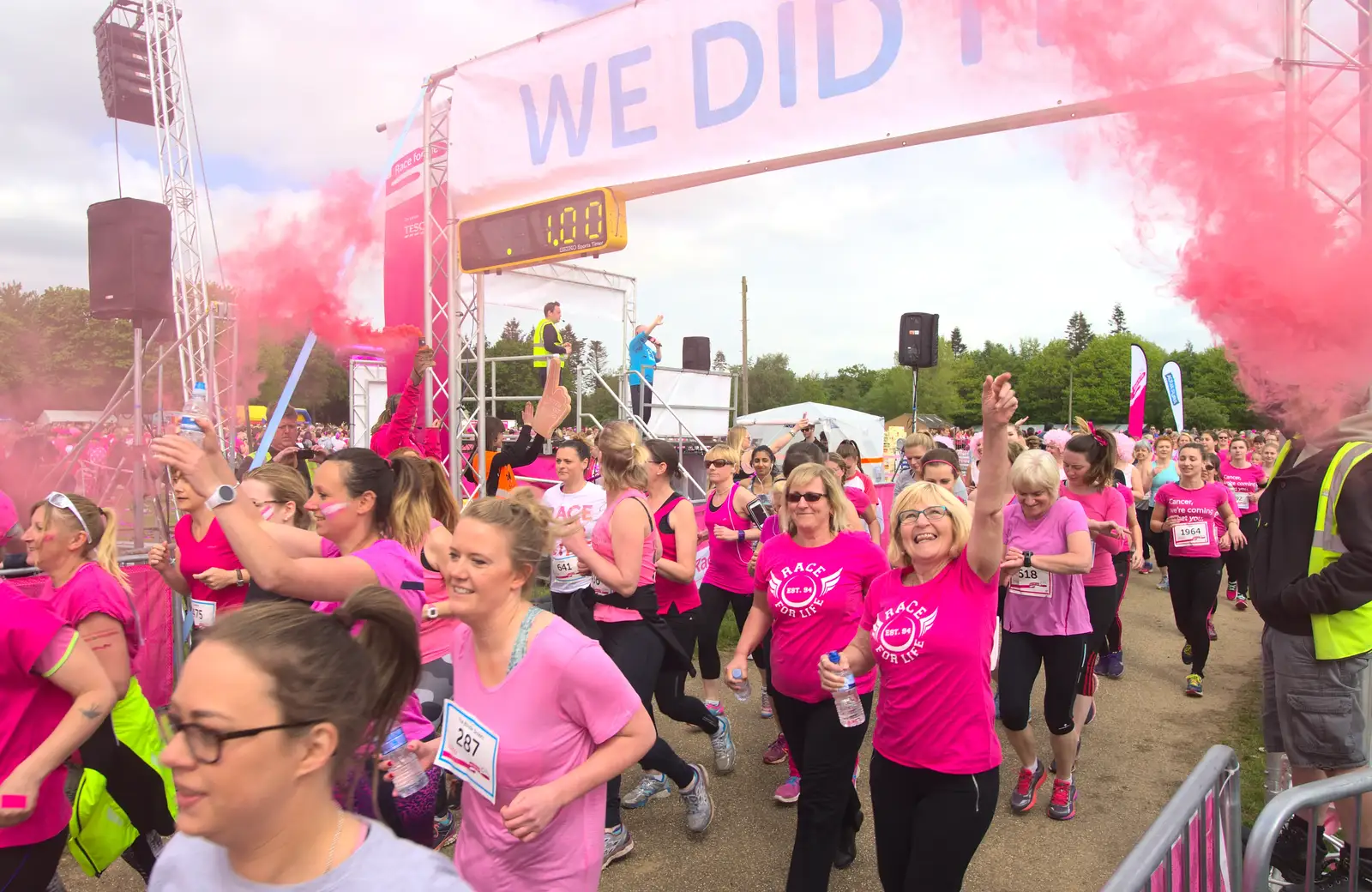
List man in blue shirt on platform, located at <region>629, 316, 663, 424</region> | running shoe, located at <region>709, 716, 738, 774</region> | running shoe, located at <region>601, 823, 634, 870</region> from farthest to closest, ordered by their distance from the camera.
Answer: man in blue shirt on platform, located at <region>629, 316, 663, 424</region>
running shoe, located at <region>709, 716, 738, 774</region>
running shoe, located at <region>601, 823, 634, 870</region>

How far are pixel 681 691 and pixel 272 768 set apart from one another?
11.2 ft

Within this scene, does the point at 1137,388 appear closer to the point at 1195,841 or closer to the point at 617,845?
the point at 617,845

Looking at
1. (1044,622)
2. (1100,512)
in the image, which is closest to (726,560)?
(1044,622)

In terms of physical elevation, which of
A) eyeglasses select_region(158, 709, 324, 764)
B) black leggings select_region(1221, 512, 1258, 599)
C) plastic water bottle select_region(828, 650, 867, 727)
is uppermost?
eyeglasses select_region(158, 709, 324, 764)

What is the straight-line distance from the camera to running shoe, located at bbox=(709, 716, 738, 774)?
4809 millimetres

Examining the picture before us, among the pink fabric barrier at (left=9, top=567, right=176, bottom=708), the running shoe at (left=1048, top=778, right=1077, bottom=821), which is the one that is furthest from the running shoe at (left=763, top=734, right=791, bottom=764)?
the pink fabric barrier at (left=9, top=567, right=176, bottom=708)

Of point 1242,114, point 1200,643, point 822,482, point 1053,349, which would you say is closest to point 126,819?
point 822,482

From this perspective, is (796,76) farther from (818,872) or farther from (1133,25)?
(818,872)

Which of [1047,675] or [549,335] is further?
[549,335]

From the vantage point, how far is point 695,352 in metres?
17.8

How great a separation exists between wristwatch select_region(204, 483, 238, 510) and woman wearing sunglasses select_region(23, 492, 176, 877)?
815 mm

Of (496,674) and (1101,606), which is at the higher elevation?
(496,674)

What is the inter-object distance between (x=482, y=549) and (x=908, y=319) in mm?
8248

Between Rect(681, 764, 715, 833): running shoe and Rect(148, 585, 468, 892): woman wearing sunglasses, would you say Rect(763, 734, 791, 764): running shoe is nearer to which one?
Rect(681, 764, 715, 833): running shoe
